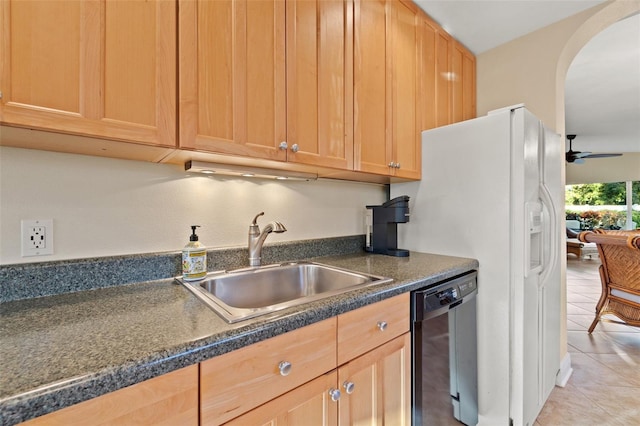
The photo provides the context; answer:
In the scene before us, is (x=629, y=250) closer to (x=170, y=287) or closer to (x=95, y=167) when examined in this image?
(x=170, y=287)

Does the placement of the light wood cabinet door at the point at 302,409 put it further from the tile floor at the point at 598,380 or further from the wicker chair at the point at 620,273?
the wicker chair at the point at 620,273

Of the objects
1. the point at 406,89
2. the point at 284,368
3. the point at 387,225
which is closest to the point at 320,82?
the point at 406,89

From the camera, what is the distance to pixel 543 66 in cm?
207

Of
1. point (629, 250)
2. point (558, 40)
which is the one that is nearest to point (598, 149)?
point (629, 250)

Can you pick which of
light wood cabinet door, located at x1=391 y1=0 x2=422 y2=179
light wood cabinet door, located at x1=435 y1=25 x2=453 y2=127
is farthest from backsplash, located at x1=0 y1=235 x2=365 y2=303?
light wood cabinet door, located at x1=435 y1=25 x2=453 y2=127

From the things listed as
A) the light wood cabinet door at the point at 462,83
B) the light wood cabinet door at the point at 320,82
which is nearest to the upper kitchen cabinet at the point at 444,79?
the light wood cabinet door at the point at 462,83

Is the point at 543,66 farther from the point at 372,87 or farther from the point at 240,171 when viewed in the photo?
the point at 240,171

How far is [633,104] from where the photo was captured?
393 centimetres

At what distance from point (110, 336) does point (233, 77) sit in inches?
35.2

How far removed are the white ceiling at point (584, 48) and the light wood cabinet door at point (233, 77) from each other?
4.10 ft

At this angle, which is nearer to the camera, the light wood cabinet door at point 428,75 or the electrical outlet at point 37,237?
the electrical outlet at point 37,237

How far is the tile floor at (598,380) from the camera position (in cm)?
174

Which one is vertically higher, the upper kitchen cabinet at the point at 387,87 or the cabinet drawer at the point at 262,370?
the upper kitchen cabinet at the point at 387,87

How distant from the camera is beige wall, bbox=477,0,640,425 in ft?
6.31
